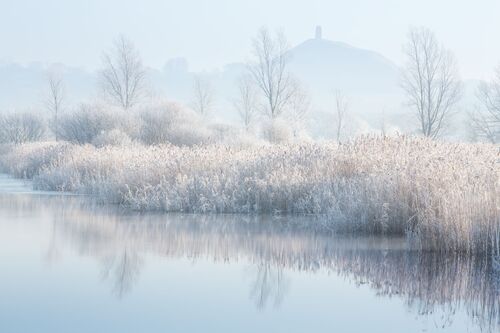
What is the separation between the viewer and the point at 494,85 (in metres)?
41.9

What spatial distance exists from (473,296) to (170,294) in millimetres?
2741

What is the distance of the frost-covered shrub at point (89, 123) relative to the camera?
90.7 ft

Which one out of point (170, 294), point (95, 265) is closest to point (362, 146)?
point (95, 265)

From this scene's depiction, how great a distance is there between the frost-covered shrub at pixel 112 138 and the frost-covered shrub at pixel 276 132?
31.0 feet

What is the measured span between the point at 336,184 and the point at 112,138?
603 inches

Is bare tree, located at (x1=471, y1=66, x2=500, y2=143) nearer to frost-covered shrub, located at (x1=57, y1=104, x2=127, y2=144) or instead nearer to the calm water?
frost-covered shrub, located at (x1=57, y1=104, x2=127, y2=144)

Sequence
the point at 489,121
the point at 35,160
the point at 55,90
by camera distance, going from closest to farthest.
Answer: the point at 35,160 → the point at 489,121 → the point at 55,90

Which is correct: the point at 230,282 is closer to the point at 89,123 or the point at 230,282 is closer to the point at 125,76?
the point at 89,123

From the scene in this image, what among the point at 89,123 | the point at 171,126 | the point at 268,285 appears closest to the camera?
the point at 268,285

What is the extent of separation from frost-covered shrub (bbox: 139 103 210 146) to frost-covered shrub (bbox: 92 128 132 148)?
1726mm

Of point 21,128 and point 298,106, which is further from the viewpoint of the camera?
point 298,106

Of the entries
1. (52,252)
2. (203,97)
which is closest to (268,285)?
(52,252)

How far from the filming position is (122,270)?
7.94m

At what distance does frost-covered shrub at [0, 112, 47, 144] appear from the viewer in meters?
38.1
